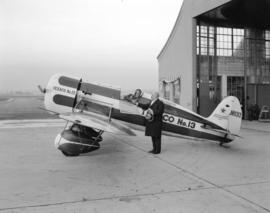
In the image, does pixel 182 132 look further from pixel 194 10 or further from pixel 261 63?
pixel 261 63

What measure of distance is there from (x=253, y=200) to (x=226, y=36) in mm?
16369

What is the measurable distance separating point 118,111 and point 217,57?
12.2 meters

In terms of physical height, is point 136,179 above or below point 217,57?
below

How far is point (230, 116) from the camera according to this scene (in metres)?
8.98

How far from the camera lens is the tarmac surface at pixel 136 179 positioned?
14.5 feet

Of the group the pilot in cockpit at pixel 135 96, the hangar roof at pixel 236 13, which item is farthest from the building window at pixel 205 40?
the pilot in cockpit at pixel 135 96

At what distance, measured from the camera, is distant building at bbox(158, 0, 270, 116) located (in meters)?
17.9

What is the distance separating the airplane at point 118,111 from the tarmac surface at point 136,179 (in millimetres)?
520

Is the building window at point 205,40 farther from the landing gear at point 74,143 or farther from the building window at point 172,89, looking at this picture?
the landing gear at point 74,143

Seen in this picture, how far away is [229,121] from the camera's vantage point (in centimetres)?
898

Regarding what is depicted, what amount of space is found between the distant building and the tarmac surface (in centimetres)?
926

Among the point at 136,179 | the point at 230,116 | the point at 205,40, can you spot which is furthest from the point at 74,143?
the point at 205,40

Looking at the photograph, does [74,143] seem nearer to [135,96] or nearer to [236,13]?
[135,96]

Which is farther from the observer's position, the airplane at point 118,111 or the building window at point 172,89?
the building window at point 172,89
